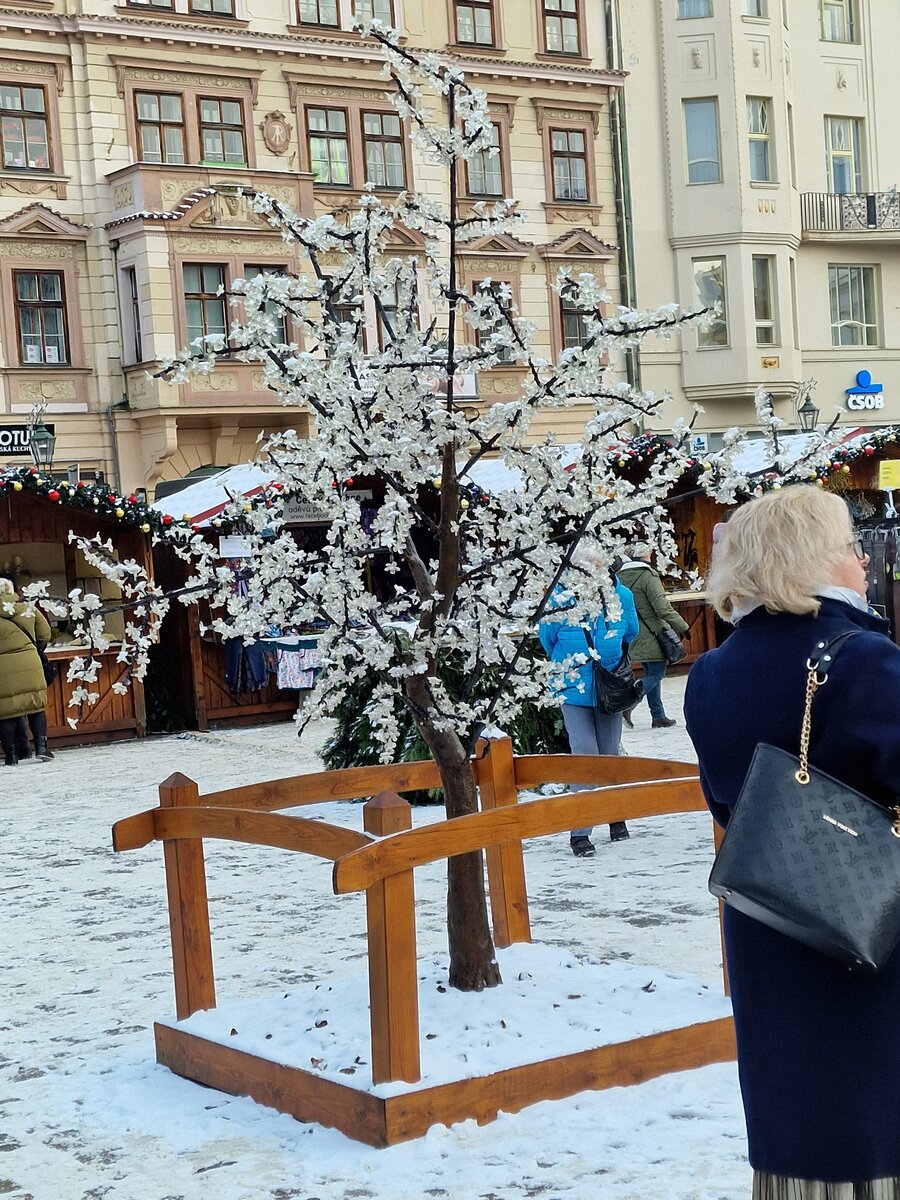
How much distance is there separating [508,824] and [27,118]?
25.1 metres

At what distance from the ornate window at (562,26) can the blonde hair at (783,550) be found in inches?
1250

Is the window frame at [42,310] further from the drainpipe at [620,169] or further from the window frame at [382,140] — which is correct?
the drainpipe at [620,169]

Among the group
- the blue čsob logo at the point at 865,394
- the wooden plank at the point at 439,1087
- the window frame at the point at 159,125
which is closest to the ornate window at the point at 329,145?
the window frame at the point at 159,125

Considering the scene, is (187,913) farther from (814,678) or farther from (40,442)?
(40,442)

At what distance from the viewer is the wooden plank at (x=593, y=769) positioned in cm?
593

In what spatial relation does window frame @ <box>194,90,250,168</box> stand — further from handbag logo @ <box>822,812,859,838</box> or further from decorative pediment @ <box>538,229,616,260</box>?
handbag logo @ <box>822,812,859,838</box>

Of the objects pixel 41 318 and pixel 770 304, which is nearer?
pixel 41 318

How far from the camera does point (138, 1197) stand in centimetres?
445

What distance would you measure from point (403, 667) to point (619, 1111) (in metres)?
1.52

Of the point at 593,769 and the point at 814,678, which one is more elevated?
the point at 814,678

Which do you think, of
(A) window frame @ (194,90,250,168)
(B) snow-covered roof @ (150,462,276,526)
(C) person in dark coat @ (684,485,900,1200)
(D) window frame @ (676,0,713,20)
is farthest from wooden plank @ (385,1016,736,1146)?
(D) window frame @ (676,0,713,20)

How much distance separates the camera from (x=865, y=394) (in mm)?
36688

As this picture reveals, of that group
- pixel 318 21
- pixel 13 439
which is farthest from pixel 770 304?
pixel 13 439

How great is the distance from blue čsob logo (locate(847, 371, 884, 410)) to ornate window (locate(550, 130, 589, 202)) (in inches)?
299
